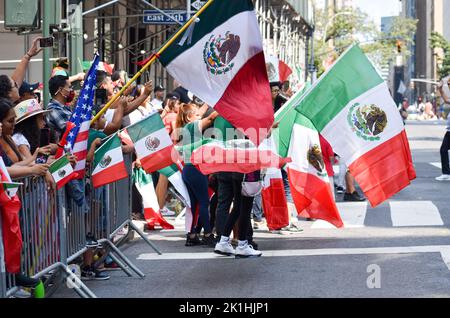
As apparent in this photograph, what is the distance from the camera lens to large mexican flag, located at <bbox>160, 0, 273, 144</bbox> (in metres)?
10.7

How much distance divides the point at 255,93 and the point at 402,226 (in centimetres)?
376

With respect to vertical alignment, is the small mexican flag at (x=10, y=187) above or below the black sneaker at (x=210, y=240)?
above

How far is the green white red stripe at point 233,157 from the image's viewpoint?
11.2m

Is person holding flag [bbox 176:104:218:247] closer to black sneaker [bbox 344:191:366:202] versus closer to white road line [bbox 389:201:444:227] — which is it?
white road line [bbox 389:201:444:227]

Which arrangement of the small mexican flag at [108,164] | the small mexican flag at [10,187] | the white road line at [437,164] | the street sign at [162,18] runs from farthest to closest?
the white road line at [437,164]
the street sign at [162,18]
the small mexican flag at [108,164]
the small mexican flag at [10,187]

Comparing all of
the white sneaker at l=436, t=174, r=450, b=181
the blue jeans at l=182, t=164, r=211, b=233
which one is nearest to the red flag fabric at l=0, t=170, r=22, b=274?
the blue jeans at l=182, t=164, r=211, b=233

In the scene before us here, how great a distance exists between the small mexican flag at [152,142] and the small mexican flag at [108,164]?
98cm

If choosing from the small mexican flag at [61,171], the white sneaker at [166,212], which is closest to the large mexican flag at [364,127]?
the small mexican flag at [61,171]

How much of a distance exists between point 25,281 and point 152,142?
4096mm

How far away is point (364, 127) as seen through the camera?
11188 mm

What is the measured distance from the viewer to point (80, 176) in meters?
9.34

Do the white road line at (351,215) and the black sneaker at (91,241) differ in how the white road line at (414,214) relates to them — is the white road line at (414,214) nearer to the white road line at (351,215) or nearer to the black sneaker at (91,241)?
the white road line at (351,215)

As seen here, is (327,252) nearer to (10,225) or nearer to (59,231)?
Result: (59,231)
